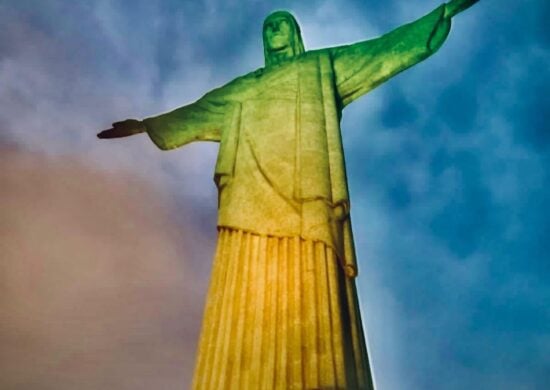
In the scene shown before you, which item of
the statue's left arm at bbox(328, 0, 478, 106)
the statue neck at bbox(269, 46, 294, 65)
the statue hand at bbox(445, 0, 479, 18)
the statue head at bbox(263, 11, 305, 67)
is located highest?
the statue head at bbox(263, 11, 305, 67)

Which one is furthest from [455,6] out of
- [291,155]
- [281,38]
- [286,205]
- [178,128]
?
[178,128]

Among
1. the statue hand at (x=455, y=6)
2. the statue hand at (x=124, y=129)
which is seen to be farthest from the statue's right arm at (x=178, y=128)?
the statue hand at (x=455, y=6)

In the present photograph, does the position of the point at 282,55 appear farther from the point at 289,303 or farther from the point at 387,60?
the point at 289,303

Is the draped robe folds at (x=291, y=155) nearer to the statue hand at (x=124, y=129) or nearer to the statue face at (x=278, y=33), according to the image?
the statue hand at (x=124, y=129)

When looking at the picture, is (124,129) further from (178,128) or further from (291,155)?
(291,155)

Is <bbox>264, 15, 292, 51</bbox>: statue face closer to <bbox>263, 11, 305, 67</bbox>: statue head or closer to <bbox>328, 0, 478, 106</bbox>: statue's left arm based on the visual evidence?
<bbox>263, 11, 305, 67</bbox>: statue head

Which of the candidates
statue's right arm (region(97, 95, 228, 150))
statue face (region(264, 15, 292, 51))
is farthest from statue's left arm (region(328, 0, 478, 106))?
statue's right arm (region(97, 95, 228, 150))
